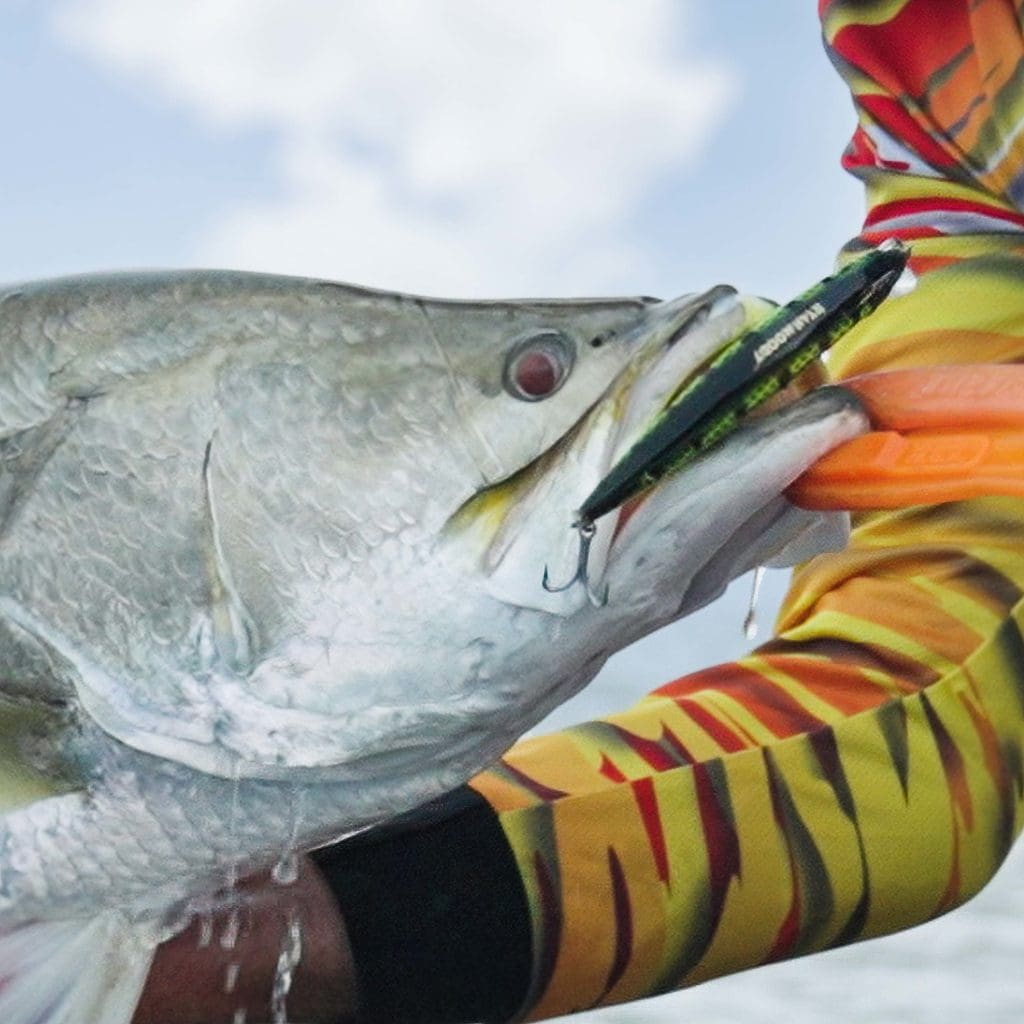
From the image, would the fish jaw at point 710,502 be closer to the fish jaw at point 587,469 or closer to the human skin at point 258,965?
the fish jaw at point 587,469

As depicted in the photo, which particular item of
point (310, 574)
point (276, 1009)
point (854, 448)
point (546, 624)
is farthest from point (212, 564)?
point (276, 1009)

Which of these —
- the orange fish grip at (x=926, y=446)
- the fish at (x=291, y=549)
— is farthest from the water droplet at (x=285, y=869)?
the orange fish grip at (x=926, y=446)

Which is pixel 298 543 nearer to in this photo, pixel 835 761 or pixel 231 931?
pixel 231 931

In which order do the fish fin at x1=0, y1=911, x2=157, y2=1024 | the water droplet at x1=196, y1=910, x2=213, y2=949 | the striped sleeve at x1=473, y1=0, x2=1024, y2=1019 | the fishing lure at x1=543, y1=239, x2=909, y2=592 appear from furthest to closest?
the striped sleeve at x1=473, y1=0, x2=1024, y2=1019 → the water droplet at x1=196, y1=910, x2=213, y2=949 → the fish fin at x1=0, y1=911, x2=157, y2=1024 → the fishing lure at x1=543, y1=239, x2=909, y2=592

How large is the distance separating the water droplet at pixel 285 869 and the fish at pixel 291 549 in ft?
0.06

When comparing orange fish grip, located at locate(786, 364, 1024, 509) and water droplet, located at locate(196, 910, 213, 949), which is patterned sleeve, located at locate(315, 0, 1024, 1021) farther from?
orange fish grip, located at locate(786, 364, 1024, 509)

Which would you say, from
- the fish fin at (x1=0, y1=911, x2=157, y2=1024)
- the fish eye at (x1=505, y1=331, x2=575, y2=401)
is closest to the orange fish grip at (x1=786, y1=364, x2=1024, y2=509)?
the fish eye at (x1=505, y1=331, x2=575, y2=401)

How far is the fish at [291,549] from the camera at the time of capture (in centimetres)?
97

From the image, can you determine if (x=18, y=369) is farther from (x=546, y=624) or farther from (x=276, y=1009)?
(x=276, y=1009)

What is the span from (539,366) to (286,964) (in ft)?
1.69

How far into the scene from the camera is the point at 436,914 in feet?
4.45

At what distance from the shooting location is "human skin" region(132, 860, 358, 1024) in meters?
1.25

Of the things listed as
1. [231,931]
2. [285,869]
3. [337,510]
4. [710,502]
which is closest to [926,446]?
[710,502]

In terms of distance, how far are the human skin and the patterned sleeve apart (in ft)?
0.07
